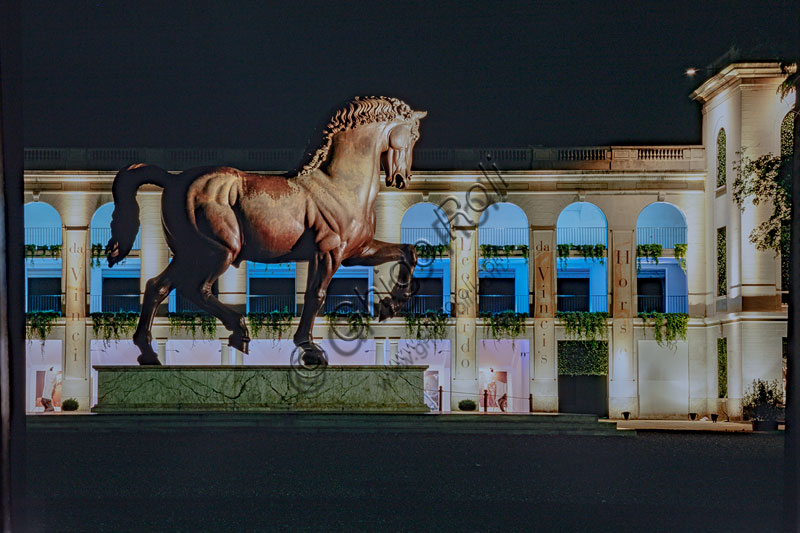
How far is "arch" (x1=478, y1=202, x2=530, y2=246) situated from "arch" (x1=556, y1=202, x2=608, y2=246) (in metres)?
1.45

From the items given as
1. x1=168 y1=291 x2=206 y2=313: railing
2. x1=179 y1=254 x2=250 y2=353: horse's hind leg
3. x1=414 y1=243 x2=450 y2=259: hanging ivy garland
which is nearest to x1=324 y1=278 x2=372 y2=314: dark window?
x1=414 y1=243 x2=450 y2=259: hanging ivy garland

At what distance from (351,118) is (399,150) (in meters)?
0.87

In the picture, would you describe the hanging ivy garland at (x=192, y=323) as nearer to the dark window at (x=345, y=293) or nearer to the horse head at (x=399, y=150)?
the dark window at (x=345, y=293)

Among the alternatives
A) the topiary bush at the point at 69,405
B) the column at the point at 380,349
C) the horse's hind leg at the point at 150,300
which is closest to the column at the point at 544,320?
the column at the point at 380,349

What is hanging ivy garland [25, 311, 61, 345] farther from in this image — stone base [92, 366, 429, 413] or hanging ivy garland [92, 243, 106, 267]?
stone base [92, 366, 429, 413]

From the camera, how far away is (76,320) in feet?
150

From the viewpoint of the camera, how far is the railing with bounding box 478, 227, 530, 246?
46.2 m

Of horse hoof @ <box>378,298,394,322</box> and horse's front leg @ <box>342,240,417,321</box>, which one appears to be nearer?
horse's front leg @ <box>342,240,417,321</box>

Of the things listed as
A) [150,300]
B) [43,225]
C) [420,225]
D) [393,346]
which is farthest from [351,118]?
[43,225]

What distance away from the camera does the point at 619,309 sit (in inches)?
1795

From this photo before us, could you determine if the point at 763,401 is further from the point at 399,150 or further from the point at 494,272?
the point at 399,150

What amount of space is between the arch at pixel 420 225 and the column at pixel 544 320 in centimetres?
394

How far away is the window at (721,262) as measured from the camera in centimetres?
4362

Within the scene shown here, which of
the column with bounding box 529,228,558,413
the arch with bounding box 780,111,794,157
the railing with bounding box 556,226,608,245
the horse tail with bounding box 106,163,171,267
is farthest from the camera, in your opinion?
the railing with bounding box 556,226,608,245
